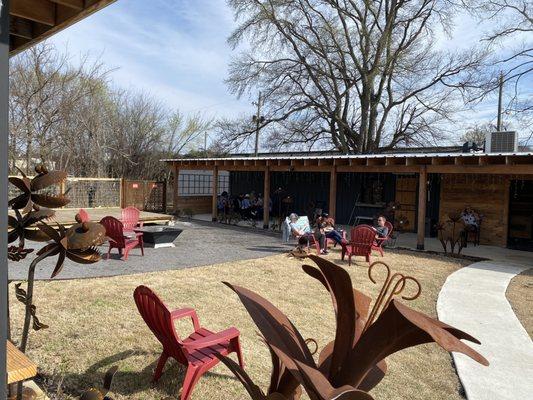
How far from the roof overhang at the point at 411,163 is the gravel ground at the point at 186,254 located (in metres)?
2.39

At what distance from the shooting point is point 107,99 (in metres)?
18.6

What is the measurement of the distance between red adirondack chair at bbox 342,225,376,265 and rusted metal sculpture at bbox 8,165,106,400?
6580 mm

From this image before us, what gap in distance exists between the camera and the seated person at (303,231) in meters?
8.94

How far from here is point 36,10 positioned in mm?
2359

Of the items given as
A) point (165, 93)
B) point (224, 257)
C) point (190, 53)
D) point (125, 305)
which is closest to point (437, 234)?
point (224, 257)

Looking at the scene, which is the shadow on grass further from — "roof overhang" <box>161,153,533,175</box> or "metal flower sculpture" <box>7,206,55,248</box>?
"roof overhang" <box>161,153,533,175</box>

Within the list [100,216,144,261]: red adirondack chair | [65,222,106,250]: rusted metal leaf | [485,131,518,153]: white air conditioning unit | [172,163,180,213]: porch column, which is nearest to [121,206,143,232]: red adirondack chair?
[100,216,144,261]: red adirondack chair

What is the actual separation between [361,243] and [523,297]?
286 centimetres

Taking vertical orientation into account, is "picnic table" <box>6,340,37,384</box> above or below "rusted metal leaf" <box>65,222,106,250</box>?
below

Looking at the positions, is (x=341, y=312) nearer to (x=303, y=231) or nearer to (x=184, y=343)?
(x=184, y=343)

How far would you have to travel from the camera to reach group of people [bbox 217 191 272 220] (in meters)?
15.5

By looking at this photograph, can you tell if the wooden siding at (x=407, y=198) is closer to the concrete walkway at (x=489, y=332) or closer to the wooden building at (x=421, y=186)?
→ the wooden building at (x=421, y=186)

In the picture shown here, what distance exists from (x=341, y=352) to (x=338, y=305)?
0.16 meters

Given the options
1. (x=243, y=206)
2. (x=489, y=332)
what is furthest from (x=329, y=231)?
(x=243, y=206)
